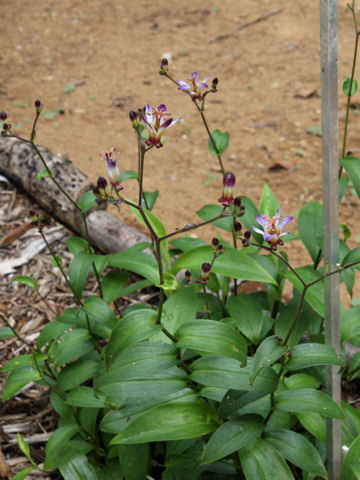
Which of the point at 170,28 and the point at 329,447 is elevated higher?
the point at 170,28

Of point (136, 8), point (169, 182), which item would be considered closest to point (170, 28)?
point (136, 8)

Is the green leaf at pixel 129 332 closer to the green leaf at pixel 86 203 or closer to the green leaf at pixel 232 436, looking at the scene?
the green leaf at pixel 232 436

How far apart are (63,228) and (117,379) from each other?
7.14 ft

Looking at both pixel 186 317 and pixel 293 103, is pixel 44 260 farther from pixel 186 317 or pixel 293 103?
pixel 293 103

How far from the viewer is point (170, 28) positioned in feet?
22.7

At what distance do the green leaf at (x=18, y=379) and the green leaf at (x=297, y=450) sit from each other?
972 mm

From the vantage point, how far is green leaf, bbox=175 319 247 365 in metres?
1.64

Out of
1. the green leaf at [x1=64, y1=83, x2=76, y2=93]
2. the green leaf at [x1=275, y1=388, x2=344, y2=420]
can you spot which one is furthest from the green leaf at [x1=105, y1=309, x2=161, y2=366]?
the green leaf at [x1=64, y1=83, x2=76, y2=93]

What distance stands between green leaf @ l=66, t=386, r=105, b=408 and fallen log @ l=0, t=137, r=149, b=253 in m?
1.24

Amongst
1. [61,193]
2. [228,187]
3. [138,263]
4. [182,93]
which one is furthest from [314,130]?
[228,187]

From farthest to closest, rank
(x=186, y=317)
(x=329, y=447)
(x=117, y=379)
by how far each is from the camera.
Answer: (x=186, y=317) < (x=329, y=447) < (x=117, y=379)

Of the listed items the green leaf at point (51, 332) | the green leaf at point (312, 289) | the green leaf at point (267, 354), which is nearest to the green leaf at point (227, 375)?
the green leaf at point (267, 354)

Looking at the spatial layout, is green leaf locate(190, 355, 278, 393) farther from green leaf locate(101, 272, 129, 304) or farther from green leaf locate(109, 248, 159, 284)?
green leaf locate(101, 272, 129, 304)

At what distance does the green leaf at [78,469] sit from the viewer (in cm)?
205
